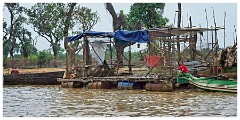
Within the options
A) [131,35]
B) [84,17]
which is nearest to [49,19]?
[84,17]

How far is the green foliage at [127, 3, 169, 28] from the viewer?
89.9 feet

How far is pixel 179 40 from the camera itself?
57.8ft

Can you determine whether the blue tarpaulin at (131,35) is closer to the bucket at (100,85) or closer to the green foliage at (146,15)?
the bucket at (100,85)

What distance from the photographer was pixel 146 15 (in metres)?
27.6

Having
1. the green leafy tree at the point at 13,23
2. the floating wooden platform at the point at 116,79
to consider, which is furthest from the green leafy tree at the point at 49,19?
the floating wooden platform at the point at 116,79

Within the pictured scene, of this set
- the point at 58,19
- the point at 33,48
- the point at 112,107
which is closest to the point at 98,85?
the point at 112,107

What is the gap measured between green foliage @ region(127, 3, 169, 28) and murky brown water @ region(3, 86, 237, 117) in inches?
533

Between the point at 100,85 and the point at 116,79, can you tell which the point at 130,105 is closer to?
the point at 116,79

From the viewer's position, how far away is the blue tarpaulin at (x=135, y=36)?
635 inches

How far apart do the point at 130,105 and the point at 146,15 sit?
55.7 ft

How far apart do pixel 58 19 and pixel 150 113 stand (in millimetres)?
26153

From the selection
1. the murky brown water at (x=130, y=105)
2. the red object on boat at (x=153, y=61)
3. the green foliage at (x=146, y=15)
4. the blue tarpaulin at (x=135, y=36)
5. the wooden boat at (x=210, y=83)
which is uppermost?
the green foliage at (x=146, y=15)

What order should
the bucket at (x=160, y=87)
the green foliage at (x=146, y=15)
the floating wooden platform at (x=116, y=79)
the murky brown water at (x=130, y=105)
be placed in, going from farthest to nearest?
1. the green foliage at (x=146, y=15)
2. the floating wooden platform at (x=116, y=79)
3. the bucket at (x=160, y=87)
4. the murky brown water at (x=130, y=105)

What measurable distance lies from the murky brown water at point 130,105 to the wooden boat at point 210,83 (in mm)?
238
